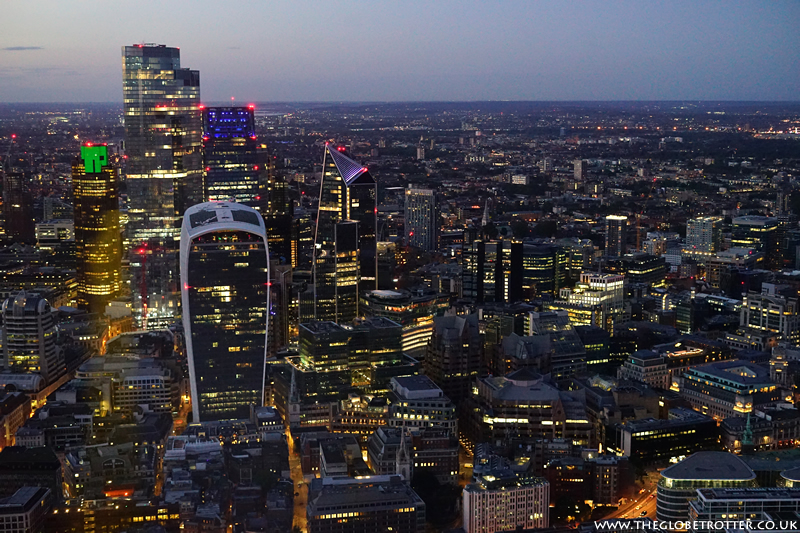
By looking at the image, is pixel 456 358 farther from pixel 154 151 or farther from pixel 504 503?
pixel 154 151

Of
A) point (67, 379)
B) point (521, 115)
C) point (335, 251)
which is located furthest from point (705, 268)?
point (521, 115)

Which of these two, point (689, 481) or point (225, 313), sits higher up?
point (225, 313)

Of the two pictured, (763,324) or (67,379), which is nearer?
(67,379)

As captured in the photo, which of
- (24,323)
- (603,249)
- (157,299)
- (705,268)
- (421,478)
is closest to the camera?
(421,478)

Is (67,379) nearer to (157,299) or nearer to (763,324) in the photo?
(157,299)

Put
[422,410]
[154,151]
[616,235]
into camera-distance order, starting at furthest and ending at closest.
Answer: [616,235], [154,151], [422,410]

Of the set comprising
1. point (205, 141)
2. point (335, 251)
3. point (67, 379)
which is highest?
point (205, 141)

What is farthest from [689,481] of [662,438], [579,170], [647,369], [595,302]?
[579,170]
